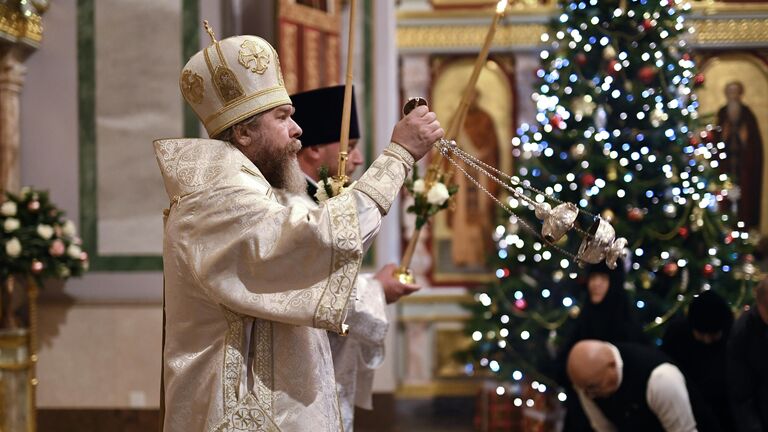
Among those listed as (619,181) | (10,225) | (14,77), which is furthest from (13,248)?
(619,181)

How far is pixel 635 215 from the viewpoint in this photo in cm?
837

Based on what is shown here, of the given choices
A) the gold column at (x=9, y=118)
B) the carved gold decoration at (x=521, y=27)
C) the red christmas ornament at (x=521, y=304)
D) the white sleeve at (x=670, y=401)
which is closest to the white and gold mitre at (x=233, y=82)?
the white sleeve at (x=670, y=401)

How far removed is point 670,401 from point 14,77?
5.51m

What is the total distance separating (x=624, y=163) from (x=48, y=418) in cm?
526

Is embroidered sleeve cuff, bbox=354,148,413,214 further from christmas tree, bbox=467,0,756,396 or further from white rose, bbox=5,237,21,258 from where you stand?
christmas tree, bbox=467,0,756,396

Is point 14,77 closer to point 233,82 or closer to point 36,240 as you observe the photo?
point 36,240

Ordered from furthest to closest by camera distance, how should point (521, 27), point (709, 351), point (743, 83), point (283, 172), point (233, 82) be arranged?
point (521, 27) < point (743, 83) < point (709, 351) < point (283, 172) < point (233, 82)

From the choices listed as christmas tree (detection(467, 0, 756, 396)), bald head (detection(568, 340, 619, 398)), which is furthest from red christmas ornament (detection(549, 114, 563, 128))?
bald head (detection(568, 340, 619, 398))

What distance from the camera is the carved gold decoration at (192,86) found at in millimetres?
3094

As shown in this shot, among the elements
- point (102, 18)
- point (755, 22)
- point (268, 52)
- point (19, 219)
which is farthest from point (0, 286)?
point (755, 22)

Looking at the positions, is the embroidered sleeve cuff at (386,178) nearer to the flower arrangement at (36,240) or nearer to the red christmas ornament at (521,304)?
the flower arrangement at (36,240)

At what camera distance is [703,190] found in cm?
845

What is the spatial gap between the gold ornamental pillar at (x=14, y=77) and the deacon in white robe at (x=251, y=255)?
16.3ft

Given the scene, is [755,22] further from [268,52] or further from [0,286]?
[268,52]
